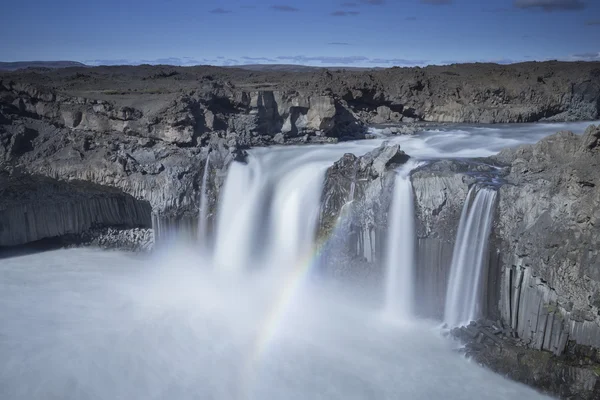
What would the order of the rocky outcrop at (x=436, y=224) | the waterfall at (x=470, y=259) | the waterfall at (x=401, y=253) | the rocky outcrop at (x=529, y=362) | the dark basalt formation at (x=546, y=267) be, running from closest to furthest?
the rocky outcrop at (x=529, y=362) → the dark basalt formation at (x=546, y=267) → the waterfall at (x=470, y=259) → the rocky outcrop at (x=436, y=224) → the waterfall at (x=401, y=253)

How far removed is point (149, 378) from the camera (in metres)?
11.7

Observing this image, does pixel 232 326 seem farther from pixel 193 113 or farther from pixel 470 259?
pixel 193 113

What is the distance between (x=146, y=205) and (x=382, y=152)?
875 centimetres

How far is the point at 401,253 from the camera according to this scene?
1445 centimetres

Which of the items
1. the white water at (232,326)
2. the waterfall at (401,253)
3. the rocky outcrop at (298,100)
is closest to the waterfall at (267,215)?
the white water at (232,326)

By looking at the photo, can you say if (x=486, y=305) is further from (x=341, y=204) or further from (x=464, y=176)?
(x=341, y=204)

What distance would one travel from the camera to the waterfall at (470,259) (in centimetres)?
1289

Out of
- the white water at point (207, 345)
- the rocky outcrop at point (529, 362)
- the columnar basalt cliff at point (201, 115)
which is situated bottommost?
the white water at point (207, 345)

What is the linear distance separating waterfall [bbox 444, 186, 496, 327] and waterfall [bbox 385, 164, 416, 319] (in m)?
1.20

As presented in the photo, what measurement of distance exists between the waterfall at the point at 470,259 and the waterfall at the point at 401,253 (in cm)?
120

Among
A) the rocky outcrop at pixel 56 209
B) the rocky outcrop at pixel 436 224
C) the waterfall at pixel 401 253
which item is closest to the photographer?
the rocky outcrop at pixel 436 224

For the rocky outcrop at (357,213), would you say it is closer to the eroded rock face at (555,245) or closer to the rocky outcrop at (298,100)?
the eroded rock face at (555,245)

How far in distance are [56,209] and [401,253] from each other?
1290 cm

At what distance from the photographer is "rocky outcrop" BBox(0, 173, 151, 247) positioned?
60.0 feet
